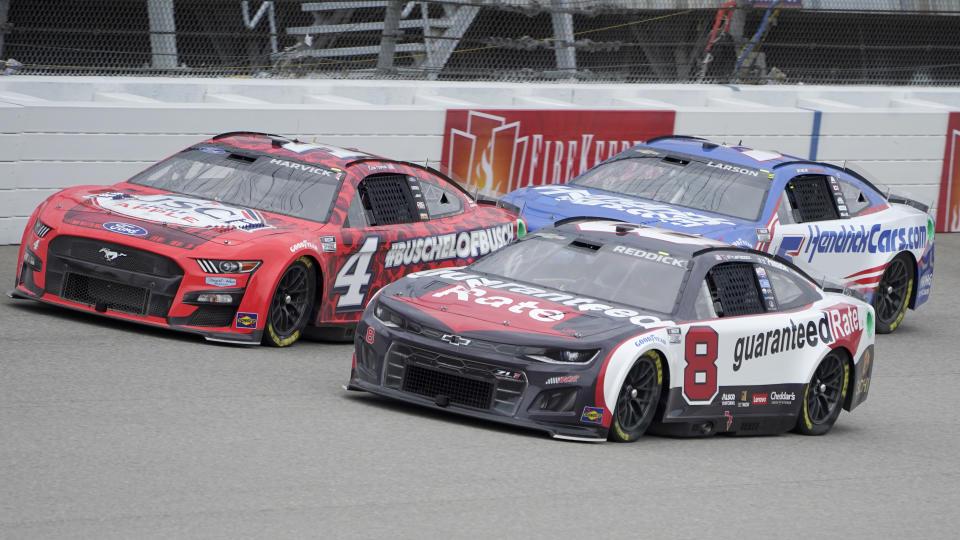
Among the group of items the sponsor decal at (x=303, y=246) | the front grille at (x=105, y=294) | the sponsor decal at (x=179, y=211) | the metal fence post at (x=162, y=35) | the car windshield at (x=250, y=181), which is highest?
the metal fence post at (x=162, y=35)

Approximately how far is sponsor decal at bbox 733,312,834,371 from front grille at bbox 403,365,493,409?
5.44 ft

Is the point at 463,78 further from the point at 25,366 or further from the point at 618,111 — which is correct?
the point at 25,366

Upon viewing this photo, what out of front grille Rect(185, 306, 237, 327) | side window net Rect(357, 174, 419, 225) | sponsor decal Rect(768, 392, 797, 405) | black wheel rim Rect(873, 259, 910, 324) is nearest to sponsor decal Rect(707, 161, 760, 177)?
black wheel rim Rect(873, 259, 910, 324)

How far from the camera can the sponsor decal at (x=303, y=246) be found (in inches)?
399

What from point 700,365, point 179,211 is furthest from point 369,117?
point 700,365

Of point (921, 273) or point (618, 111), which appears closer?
point (921, 273)

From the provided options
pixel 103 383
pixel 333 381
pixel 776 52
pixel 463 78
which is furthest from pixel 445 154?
pixel 776 52

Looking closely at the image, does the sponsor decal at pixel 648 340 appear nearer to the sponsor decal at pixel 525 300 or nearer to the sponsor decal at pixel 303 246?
the sponsor decal at pixel 525 300

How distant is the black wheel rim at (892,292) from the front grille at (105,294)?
7073mm

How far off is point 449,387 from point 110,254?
281 cm

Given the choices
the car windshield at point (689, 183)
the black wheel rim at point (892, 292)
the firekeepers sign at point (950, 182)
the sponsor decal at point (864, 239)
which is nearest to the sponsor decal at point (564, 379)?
the car windshield at point (689, 183)

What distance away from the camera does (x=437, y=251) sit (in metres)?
11.5

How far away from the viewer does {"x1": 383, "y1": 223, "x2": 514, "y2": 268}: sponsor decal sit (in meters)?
11.2

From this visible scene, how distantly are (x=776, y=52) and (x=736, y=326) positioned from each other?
15.8 metres
